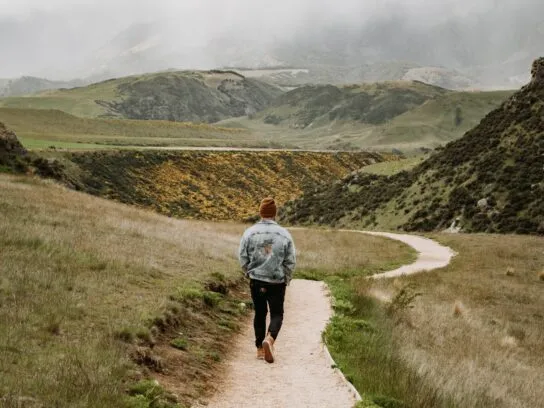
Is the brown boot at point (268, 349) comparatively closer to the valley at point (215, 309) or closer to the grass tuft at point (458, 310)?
the valley at point (215, 309)

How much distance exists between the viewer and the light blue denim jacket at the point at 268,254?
10.5m

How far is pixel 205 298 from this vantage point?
46.5 feet

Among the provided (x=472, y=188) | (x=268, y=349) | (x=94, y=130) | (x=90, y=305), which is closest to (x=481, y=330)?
(x=268, y=349)

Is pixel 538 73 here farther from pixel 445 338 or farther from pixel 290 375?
pixel 290 375

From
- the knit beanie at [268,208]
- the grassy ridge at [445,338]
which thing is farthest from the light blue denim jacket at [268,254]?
the grassy ridge at [445,338]

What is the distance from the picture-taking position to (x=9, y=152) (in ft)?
118

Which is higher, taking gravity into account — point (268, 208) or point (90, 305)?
point (268, 208)

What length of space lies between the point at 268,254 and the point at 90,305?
11.5 feet

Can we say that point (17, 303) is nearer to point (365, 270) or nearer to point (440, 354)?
point (440, 354)

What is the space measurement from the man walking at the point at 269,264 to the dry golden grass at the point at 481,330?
107 inches

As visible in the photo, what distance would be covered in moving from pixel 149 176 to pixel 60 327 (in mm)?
60932

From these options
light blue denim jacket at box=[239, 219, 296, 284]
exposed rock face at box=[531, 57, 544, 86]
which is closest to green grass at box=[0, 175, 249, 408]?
light blue denim jacket at box=[239, 219, 296, 284]

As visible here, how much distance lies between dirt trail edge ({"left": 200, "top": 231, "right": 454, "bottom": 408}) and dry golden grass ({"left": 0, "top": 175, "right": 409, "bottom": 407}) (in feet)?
1.57

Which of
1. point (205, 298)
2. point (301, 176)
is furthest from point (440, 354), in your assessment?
point (301, 176)
